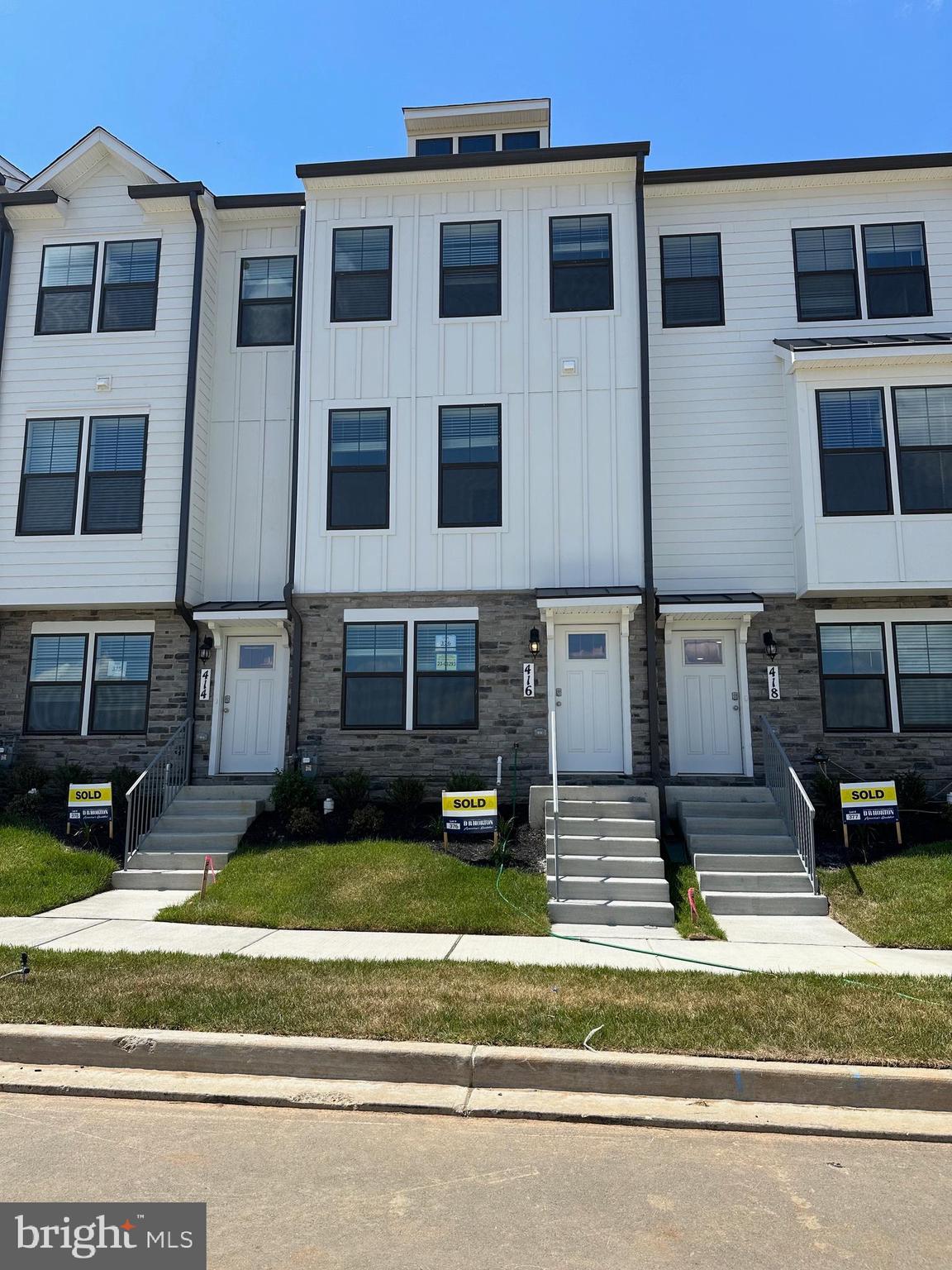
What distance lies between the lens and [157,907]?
984cm

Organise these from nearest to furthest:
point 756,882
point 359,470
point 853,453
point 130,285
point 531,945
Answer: point 531,945
point 756,882
point 853,453
point 359,470
point 130,285

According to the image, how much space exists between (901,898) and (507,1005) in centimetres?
543

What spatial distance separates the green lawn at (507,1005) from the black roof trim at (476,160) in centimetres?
1178

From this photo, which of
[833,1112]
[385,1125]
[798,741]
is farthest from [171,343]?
[833,1112]

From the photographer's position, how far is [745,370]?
1358cm

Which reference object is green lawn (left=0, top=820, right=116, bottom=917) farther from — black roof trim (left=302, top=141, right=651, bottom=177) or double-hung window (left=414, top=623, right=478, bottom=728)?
black roof trim (left=302, top=141, right=651, bottom=177)

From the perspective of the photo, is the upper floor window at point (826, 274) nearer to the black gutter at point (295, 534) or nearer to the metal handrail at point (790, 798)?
the metal handrail at point (790, 798)

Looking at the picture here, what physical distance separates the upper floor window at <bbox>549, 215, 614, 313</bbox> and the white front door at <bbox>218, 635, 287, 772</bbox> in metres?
6.83

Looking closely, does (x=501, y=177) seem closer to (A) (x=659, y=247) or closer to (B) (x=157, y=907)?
(A) (x=659, y=247)

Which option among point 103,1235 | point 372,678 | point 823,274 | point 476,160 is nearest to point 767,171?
point 823,274

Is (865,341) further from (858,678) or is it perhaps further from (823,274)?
(858,678)

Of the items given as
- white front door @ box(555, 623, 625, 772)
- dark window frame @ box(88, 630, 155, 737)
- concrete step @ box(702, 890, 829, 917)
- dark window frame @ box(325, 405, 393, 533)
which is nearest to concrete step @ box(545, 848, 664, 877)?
concrete step @ box(702, 890, 829, 917)

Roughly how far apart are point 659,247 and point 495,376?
134 inches

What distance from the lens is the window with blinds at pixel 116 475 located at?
13.5 m
